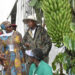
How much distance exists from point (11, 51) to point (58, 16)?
9.04 ft

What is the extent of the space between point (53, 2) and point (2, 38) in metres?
2.63

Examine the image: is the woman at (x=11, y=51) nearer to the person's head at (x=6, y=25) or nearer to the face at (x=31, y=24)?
the person's head at (x=6, y=25)

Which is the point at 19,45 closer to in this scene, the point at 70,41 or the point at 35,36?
the point at 35,36

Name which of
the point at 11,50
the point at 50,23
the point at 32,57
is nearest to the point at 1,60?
the point at 11,50

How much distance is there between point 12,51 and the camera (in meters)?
5.35

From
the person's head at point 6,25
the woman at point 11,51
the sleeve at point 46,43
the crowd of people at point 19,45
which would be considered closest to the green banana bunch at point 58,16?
the sleeve at point 46,43

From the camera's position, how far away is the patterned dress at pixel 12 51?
5.30 m

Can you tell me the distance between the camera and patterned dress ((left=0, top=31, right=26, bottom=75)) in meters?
5.30

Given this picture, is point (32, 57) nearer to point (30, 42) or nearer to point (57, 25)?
point (57, 25)

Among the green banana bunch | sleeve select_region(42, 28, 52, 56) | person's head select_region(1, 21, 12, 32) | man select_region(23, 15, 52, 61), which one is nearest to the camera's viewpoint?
the green banana bunch

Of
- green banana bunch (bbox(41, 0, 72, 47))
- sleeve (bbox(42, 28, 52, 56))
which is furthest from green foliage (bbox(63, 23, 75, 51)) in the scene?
sleeve (bbox(42, 28, 52, 56))

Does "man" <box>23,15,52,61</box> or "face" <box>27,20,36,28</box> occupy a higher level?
"face" <box>27,20,36,28</box>

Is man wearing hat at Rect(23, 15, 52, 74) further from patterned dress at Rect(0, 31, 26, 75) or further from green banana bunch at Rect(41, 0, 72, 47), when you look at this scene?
green banana bunch at Rect(41, 0, 72, 47)

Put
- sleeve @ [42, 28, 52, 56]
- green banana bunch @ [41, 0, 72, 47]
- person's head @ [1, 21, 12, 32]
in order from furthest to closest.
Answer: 1. person's head @ [1, 21, 12, 32]
2. sleeve @ [42, 28, 52, 56]
3. green banana bunch @ [41, 0, 72, 47]
